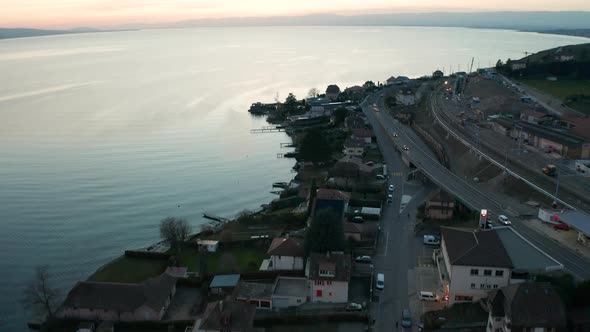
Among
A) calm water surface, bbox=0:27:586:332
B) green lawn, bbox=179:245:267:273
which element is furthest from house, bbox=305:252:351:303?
calm water surface, bbox=0:27:586:332

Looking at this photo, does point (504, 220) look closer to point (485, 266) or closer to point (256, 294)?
point (485, 266)

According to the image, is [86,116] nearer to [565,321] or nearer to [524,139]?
[524,139]

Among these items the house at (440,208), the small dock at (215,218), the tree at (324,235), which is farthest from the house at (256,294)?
the small dock at (215,218)

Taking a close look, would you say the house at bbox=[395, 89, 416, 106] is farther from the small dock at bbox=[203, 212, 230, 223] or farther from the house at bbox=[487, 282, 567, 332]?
the house at bbox=[487, 282, 567, 332]

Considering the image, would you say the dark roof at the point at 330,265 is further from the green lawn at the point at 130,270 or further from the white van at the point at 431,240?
the green lawn at the point at 130,270

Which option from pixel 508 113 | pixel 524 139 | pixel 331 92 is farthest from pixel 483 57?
pixel 524 139
